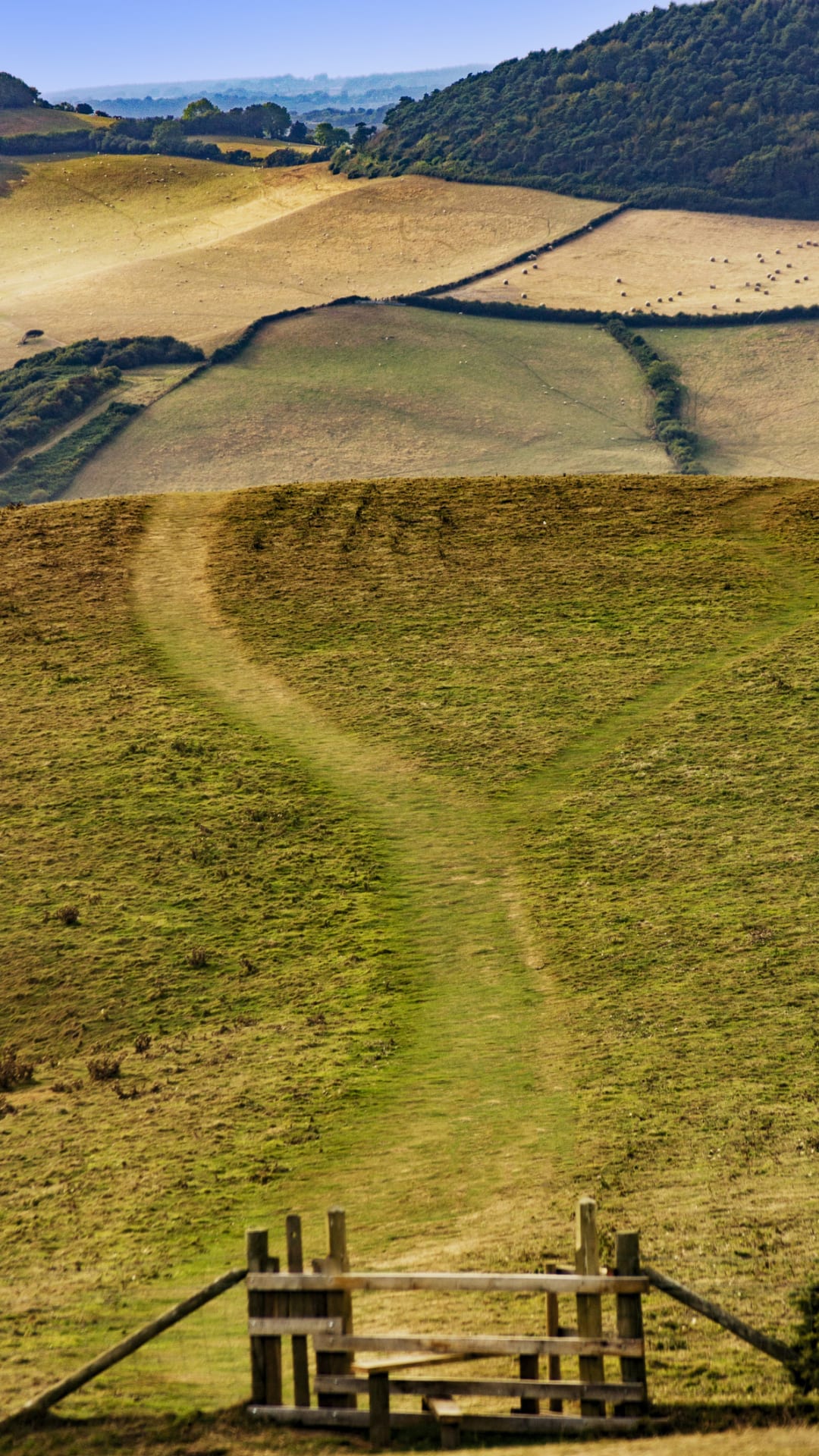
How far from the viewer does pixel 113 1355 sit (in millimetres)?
14680

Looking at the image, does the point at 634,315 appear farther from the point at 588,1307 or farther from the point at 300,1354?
the point at 300,1354

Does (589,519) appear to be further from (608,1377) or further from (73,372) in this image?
(73,372)

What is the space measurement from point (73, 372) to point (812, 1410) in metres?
184

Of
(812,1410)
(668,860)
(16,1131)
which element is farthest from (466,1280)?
(668,860)

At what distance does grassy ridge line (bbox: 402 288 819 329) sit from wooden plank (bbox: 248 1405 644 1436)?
181 metres

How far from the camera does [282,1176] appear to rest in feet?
72.0

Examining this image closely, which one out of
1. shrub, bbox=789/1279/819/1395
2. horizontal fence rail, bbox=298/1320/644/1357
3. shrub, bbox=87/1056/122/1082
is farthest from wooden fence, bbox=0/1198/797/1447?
shrub, bbox=87/1056/122/1082

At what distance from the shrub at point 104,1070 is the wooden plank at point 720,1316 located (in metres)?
14.2

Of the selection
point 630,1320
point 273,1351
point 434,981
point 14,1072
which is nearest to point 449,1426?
point 273,1351

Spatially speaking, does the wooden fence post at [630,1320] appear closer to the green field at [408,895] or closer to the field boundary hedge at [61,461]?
the green field at [408,895]

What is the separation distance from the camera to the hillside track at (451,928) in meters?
21.4

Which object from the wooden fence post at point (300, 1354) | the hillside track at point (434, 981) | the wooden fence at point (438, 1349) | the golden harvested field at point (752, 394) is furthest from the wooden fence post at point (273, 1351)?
the golden harvested field at point (752, 394)

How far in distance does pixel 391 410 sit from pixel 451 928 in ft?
474

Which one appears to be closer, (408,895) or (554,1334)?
(554,1334)
